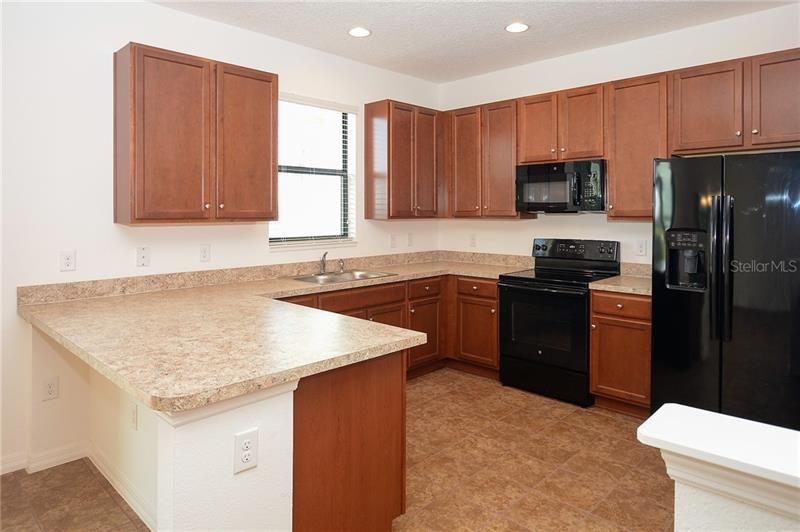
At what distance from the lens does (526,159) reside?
14.1ft

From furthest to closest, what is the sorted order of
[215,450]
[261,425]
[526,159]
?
[526,159], [261,425], [215,450]

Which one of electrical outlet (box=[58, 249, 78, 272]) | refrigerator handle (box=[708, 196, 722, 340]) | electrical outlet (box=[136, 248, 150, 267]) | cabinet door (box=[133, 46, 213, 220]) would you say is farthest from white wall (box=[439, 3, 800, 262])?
electrical outlet (box=[58, 249, 78, 272])

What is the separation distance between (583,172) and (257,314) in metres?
2.64

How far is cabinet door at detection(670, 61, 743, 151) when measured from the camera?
3.29 m

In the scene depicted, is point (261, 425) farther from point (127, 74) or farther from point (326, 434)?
point (127, 74)

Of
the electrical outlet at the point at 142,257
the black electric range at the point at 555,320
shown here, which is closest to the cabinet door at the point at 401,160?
the black electric range at the point at 555,320

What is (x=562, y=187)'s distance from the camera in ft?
13.4

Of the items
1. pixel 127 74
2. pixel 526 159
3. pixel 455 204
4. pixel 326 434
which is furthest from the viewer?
pixel 455 204

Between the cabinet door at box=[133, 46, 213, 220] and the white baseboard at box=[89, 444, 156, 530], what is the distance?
51.4 inches

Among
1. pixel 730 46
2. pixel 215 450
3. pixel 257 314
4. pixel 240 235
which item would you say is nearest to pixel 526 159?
pixel 730 46

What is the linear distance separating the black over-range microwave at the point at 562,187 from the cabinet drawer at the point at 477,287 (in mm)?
669

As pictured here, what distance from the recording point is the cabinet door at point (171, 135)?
2.89 metres

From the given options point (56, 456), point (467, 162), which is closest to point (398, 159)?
point (467, 162)

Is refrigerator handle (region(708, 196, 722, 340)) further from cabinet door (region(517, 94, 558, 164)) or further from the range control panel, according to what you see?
cabinet door (region(517, 94, 558, 164))
